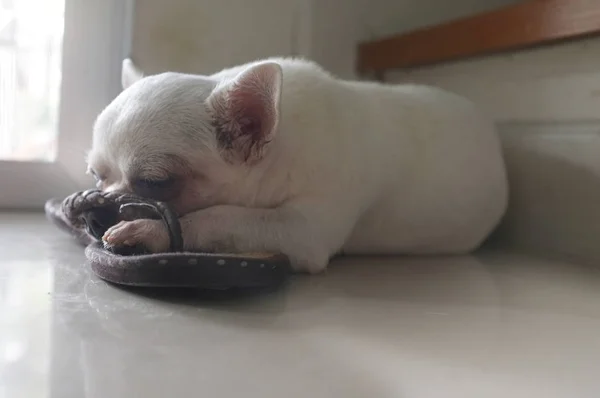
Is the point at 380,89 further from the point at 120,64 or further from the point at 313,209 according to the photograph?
the point at 120,64

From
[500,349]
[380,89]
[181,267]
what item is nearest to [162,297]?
[181,267]

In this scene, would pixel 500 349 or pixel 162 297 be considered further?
pixel 162 297

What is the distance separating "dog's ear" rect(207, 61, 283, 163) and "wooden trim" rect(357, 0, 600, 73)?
0.69m

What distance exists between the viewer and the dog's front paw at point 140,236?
36.3 inches

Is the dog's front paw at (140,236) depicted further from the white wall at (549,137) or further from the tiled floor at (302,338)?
the white wall at (549,137)

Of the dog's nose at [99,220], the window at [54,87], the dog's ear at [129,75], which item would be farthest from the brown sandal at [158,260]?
the window at [54,87]

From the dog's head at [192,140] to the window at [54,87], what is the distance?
64cm

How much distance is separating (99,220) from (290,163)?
318mm

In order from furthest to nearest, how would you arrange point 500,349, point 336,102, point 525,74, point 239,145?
point 525,74
point 336,102
point 239,145
point 500,349

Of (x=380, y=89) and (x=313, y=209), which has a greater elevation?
(x=380, y=89)

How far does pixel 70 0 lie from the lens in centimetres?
166

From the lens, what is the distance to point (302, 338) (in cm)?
75

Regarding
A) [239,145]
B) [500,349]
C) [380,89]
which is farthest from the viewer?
[380,89]

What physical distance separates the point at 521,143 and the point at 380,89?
0.42 m
